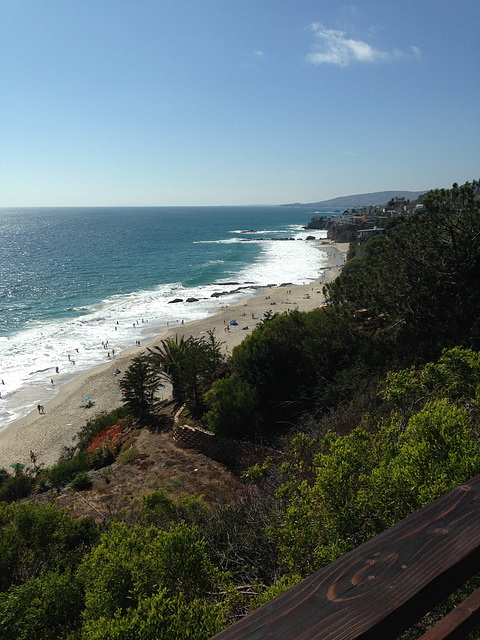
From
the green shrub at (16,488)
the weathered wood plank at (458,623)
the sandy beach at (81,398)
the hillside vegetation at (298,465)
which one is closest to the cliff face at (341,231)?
the sandy beach at (81,398)

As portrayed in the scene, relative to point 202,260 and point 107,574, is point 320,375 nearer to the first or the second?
point 107,574

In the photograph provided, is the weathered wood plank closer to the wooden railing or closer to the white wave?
the wooden railing

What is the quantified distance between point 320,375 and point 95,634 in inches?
466

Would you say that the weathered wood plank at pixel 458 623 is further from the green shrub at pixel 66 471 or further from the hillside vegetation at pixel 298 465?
the green shrub at pixel 66 471

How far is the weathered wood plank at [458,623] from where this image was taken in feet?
3.82

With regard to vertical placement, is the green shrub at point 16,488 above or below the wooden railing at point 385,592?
below

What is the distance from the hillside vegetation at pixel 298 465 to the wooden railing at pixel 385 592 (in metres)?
2.15

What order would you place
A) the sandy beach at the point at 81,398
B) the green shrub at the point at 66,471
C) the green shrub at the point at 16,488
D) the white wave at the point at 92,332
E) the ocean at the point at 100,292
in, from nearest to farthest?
1. the green shrub at the point at 16,488
2. the green shrub at the point at 66,471
3. the sandy beach at the point at 81,398
4. the white wave at the point at 92,332
5. the ocean at the point at 100,292

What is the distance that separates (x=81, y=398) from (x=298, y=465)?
84.8 ft

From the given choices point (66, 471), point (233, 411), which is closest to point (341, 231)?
point (233, 411)

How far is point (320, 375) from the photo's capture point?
1438cm

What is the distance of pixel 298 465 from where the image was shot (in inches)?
246

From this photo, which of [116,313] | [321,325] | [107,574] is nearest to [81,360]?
[116,313]

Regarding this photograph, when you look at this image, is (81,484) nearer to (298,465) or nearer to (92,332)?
(298,465)
